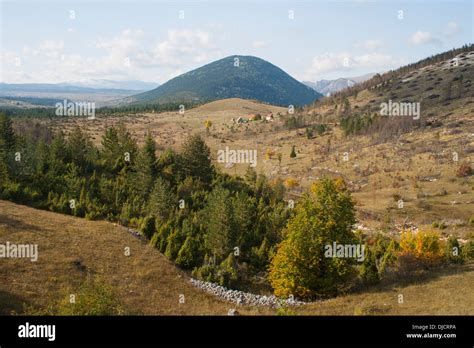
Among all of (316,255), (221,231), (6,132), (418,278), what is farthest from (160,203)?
(6,132)

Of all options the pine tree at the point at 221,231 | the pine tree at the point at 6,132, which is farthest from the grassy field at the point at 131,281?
the pine tree at the point at 6,132

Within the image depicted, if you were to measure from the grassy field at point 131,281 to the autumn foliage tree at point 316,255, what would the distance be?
5.41 feet

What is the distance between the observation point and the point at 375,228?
144 ft

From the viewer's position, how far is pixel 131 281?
25812mm

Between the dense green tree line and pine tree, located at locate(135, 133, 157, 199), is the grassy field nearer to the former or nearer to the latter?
the dense green tree line

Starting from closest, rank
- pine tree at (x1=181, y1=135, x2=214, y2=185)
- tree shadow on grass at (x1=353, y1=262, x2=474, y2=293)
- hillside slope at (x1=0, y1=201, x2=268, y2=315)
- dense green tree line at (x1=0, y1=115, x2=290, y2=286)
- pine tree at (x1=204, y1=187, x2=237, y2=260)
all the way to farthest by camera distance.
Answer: hillside slope at (x1=0, y1=201, x2=268, y2=315) → tree shadow on grass at (x1=353, y1=262, x2=474, y2=293) → pine tree at (x1=204, y1=187, x2=237, y2=260) → dense green tree line at (x1=0, y1=115, x2=290, y2=286) → pine tree at (x1=181, y1=135, x2=214, y2=185)

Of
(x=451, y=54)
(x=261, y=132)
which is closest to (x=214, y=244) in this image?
(x=261, y=132)

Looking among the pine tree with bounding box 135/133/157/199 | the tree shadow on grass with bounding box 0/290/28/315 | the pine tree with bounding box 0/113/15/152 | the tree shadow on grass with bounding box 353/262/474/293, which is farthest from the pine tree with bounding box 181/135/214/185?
the tree shadow on grass with bounding box 0/290/28/315

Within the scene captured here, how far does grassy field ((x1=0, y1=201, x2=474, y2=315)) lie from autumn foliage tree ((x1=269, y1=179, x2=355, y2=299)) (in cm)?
165

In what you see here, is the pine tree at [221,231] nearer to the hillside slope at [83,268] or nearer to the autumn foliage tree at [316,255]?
the hillside slope at [83,268]

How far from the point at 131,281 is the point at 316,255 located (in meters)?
12.4

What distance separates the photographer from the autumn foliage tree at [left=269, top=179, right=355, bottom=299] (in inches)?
1016

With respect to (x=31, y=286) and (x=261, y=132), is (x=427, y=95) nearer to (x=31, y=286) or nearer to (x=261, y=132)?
(x=261, y=132)
